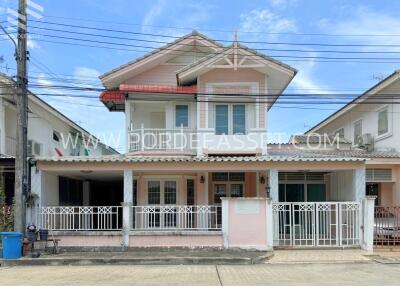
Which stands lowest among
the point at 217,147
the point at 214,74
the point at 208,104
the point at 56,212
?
the point at 56,212

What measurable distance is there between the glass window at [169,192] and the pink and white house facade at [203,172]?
41 millimetres

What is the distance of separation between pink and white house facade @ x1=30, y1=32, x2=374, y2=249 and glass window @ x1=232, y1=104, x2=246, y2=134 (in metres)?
0.04

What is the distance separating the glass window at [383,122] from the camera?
74.9 feet

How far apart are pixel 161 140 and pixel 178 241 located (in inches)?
203

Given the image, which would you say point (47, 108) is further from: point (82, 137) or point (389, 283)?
point (389, 283)

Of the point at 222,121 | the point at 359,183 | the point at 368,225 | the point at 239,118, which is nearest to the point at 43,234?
the point at 222,121

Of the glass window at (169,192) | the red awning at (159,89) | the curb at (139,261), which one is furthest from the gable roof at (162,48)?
the curb at (139,261)

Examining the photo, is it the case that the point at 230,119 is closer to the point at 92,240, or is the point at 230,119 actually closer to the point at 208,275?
the point at 92,240

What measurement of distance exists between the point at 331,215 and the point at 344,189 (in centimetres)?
255

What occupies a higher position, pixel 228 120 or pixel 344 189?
pixel 228 120

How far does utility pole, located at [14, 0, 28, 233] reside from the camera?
1588 centimetres

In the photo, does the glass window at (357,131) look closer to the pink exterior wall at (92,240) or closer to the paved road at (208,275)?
the paved road at (208,275)

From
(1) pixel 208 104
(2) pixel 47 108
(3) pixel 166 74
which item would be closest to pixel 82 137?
(2) pixel 47 108

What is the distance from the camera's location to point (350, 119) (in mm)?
27969
